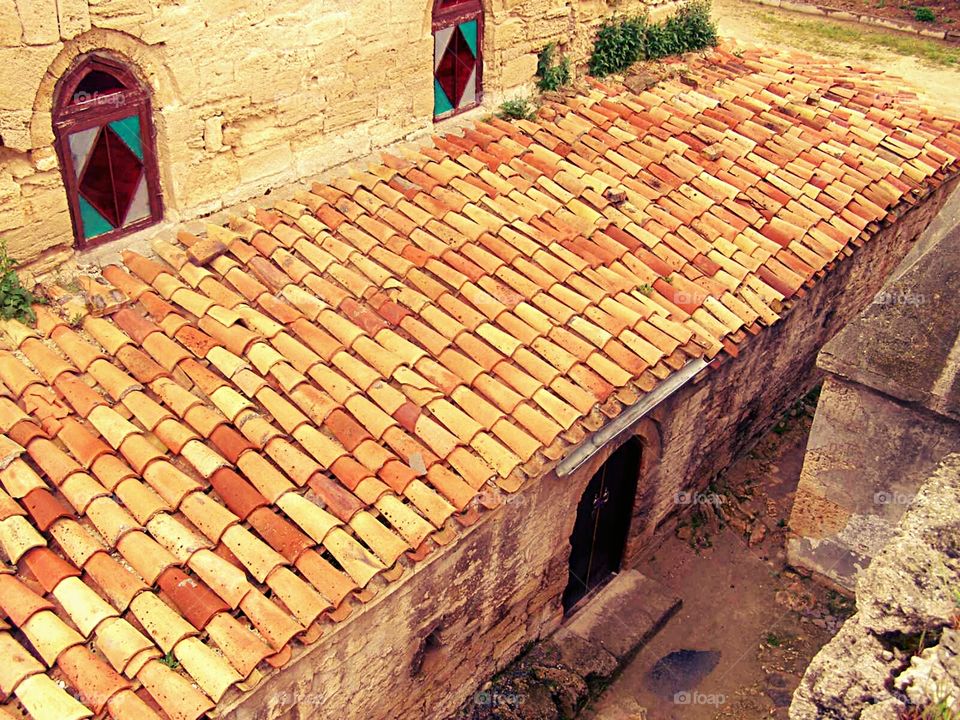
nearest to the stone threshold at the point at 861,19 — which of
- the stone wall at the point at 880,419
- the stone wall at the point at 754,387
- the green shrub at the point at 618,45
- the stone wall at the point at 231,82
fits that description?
the stone wall at the point at 754,387

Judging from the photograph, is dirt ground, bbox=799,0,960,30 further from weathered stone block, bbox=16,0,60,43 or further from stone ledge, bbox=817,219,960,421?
weathered stone block, bbox=16,0,60,43

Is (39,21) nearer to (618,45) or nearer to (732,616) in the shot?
(618,45)

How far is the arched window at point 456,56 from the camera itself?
26.5 feet

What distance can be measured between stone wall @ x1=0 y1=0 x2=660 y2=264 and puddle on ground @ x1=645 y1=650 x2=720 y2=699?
16.5 feet

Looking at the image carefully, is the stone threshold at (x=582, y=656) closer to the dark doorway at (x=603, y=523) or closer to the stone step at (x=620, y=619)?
the stone step at (x=620, y=619)

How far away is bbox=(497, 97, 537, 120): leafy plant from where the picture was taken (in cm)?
902

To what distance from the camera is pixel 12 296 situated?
604 cm

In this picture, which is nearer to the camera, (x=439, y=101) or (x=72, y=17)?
(x=72, y=17)

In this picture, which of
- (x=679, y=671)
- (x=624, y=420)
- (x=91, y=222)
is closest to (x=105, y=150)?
(x=91, y=222)

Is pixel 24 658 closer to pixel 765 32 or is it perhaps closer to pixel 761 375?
pixel 761 375

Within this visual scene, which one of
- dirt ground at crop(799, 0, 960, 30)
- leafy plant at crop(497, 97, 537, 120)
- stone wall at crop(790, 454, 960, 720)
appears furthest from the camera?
dirt ground at crop(799, 0, 960, 30)

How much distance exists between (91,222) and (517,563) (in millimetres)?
3828

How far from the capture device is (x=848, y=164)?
372 inches

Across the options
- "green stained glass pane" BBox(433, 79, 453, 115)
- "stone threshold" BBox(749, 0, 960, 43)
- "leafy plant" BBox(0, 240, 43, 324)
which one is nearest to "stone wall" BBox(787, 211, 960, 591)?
"green stained glass pane" BBox(433, 79, 453, 115)
